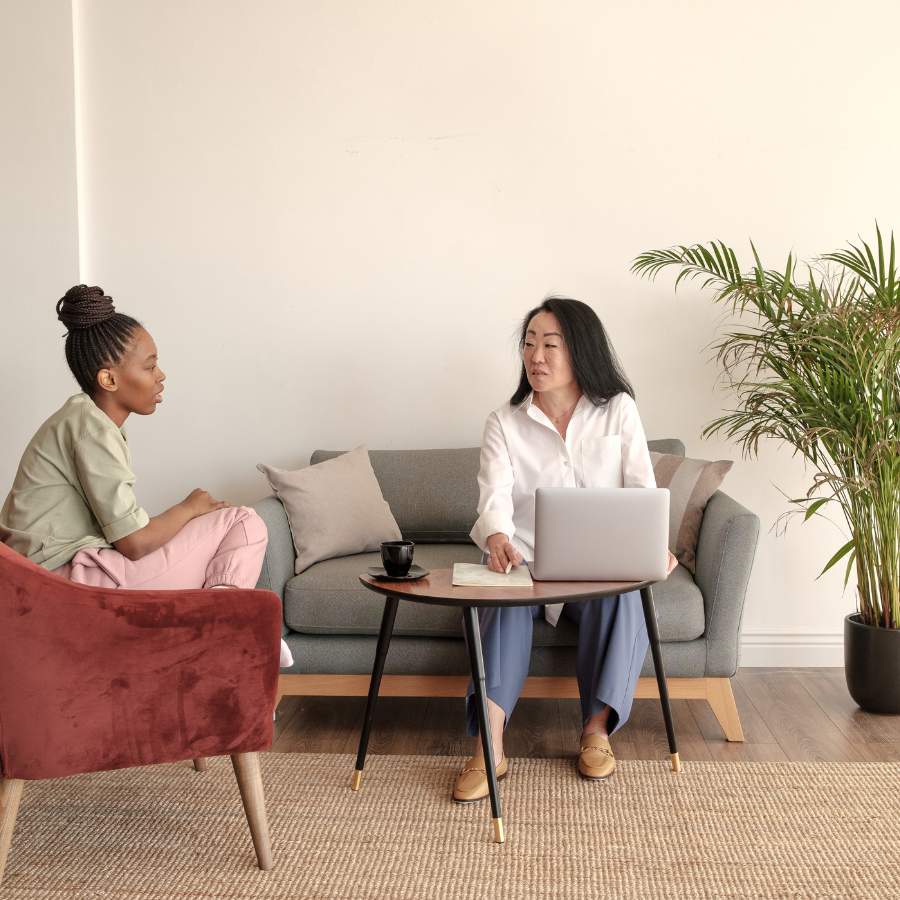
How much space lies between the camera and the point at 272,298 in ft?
10.4

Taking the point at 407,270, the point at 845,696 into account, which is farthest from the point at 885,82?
the point at 845,696

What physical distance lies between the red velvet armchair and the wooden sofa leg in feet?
4.24

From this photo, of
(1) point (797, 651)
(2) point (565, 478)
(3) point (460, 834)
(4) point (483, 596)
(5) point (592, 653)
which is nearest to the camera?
(4) point (483, 596)

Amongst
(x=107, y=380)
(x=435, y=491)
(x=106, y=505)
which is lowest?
(x=435, y=491)

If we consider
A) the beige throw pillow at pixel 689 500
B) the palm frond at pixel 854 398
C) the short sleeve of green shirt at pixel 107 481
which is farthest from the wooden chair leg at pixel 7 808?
the palm frond at pixel 854 398

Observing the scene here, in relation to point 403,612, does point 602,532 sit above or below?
above

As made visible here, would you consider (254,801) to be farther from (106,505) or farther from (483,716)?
(106,505)

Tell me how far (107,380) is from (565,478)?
118 cm

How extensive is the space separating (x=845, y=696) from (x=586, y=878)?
4.99ft

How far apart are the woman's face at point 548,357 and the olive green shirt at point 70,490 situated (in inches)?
41.0

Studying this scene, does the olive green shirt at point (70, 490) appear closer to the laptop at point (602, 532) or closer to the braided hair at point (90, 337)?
the braided hair at point (90, 337)

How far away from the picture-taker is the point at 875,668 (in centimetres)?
253

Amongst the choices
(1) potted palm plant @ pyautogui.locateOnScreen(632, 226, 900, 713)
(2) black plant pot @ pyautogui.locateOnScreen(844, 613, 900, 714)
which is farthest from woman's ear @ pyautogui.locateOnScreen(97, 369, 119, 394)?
(2) black plant pot @ pyautogui.locateOnScreen(844, 613, 900, 714)

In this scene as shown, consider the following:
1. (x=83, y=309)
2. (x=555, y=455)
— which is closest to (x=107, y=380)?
(x=83, y=309)
